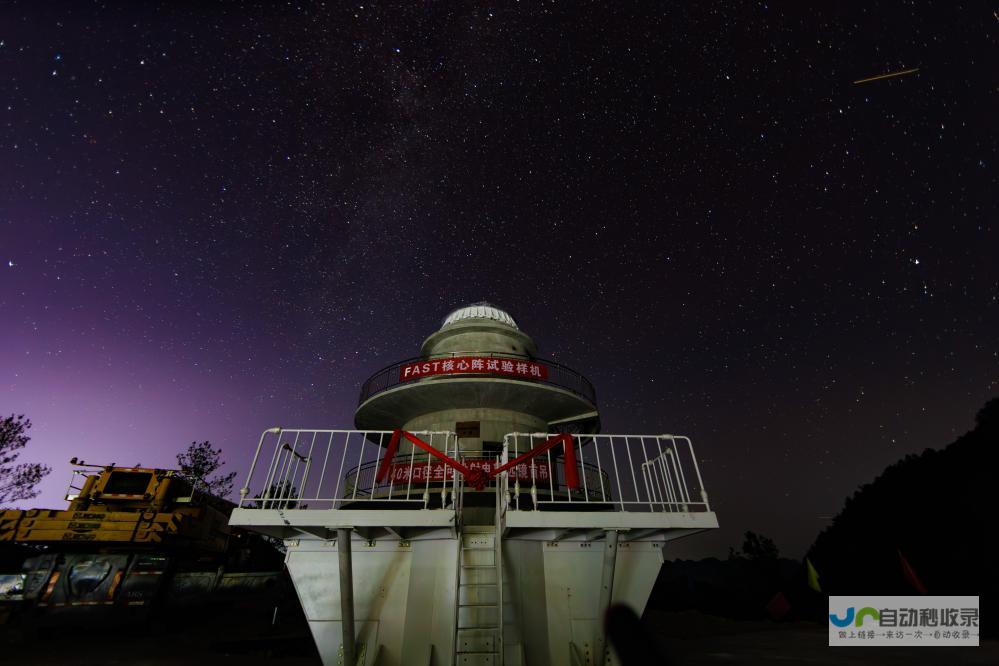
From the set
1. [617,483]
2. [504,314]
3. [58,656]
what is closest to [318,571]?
[617,483]

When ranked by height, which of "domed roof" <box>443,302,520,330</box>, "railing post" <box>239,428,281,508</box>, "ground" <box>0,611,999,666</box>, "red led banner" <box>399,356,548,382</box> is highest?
"domed roof" <box>443,302,520,330</box>

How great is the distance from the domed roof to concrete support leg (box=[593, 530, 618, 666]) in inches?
534

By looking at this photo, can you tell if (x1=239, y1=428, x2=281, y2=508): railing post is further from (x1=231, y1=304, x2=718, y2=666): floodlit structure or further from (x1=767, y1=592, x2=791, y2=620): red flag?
(x1=767, y1=592, x2=791, y2=620): red flag

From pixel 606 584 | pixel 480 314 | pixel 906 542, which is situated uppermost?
pixel 480 314

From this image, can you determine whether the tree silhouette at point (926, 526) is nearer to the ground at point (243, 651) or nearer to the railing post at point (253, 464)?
the ground at point (243, 651)

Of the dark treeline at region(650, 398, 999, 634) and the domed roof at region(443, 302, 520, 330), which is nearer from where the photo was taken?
the domed roof at region(443, 302, 520, 330)

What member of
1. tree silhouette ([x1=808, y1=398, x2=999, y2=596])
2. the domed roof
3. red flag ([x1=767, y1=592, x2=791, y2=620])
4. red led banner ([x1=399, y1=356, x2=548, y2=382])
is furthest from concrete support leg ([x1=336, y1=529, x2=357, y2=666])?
tree silhouette ([x1=808, y1=398, x2=999, y2=596])

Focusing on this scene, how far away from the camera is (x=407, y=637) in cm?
657

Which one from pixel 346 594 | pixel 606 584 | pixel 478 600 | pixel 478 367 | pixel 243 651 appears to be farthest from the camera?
pixel 478 367

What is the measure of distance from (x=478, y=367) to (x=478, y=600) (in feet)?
29.0

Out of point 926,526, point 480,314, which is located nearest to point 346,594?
point 480,314

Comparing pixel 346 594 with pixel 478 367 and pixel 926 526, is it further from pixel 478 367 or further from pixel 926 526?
pixel 926 526

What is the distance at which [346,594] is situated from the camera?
5887mm

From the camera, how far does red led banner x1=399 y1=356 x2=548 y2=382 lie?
14852mm
